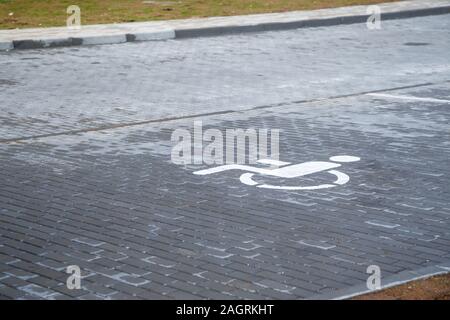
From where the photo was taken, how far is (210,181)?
8.38m

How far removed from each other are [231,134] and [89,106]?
105 inches

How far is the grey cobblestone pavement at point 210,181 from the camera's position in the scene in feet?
19.6

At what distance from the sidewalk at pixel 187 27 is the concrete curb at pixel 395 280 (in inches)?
523

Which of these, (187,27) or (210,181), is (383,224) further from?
(187,27)

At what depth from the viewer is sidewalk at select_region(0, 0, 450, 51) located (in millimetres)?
18312

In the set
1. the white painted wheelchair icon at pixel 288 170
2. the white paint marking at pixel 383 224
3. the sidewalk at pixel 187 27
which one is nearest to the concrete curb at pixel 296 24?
the sidewalk at pixel 187 27

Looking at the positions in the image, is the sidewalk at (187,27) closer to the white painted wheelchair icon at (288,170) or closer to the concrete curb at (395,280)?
the white painted wheelchair icon at (288,170)

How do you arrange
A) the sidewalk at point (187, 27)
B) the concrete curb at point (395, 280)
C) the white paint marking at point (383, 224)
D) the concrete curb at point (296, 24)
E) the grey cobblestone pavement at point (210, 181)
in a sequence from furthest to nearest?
the concrete curb at point (296, 24) → the sidewalk at point (187, 27) → the white paint marking at point (383, 224) → the grey cobblestone pavement at point (210, 181) → the concrete curb at point (395, 280)

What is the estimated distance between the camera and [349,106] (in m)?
12.2

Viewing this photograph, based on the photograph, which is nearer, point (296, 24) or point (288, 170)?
point (288, 170)

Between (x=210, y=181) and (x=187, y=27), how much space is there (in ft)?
39.0

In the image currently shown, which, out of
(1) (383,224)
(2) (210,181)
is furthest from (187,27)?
(1) (383,224)

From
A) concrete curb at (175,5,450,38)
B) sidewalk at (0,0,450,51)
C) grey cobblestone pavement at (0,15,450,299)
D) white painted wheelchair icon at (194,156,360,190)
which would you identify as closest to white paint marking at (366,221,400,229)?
grey cobblestone pavement at (0,15,450,299)
